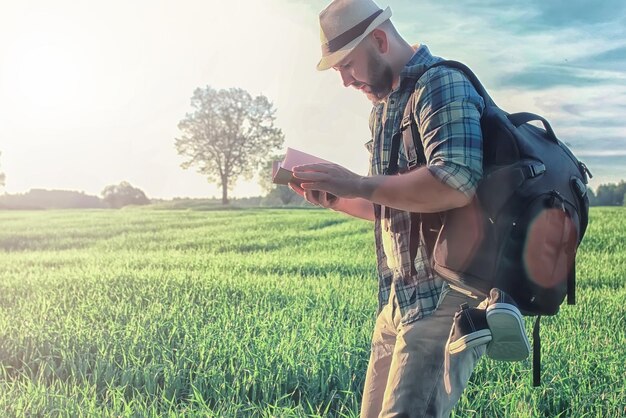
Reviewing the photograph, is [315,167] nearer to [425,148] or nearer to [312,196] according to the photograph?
[425,148]

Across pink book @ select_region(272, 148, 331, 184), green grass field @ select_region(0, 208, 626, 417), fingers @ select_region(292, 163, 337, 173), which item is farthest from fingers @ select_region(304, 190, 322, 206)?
green grass field @ select_region(0, 208, 626, 417)

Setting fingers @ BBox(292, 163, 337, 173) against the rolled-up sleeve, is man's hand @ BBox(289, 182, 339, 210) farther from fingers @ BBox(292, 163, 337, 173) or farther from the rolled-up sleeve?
the rolled-up sleeve

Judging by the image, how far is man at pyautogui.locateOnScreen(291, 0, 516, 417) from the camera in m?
2.08

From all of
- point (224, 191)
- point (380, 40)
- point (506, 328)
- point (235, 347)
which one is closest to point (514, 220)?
point (506, 328)

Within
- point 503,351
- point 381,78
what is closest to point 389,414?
point 503,351

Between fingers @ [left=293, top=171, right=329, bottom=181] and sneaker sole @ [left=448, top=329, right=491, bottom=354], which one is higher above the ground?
fingers @ [left=293, top=171, right=329, bottom=181]

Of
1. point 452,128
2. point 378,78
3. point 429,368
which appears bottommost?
point 429,368

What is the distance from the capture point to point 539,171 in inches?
82.4

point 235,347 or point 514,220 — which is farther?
point 235,347

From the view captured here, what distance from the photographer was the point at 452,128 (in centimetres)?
207

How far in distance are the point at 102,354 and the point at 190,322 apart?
86 centimetres

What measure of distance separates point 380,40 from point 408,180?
1.60 ft

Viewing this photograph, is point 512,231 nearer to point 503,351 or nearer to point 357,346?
point 503,351

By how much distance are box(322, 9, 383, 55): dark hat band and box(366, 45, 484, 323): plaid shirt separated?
18 centimetres
